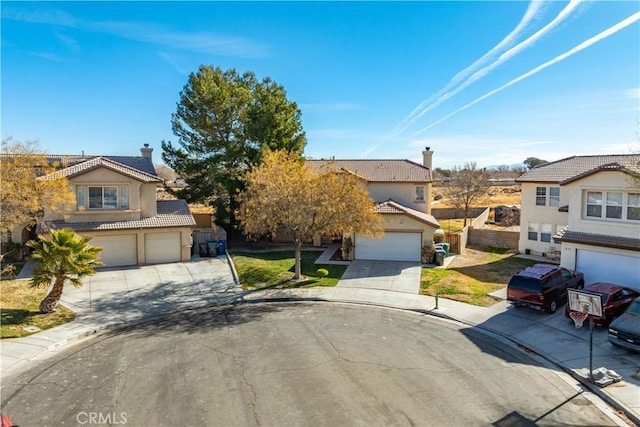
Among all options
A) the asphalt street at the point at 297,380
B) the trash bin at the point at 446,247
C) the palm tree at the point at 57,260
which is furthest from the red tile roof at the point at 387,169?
the asphalt street at the point at 297,380

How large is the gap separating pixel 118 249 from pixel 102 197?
3304 millimetres

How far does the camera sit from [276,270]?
2430 cm

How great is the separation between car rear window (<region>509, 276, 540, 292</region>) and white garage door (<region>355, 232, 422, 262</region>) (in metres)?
9.14

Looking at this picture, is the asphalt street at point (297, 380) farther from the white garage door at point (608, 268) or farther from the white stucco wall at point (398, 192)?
the white stucco wall at point (398, 192)

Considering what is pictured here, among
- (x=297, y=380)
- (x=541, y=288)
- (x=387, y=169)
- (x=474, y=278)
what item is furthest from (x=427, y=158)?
(x=297, y=380)

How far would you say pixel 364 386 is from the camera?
37.3 feet

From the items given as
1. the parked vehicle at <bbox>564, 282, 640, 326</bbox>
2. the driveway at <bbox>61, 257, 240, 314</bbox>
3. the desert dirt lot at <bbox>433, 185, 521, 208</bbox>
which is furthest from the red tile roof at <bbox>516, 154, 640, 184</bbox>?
the desert dirt lot at <bbox>433, 185, 521, 208</bbox>

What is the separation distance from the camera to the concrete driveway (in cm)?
2170

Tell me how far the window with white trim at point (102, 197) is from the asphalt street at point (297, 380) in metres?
12.2

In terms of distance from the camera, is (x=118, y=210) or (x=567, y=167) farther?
(x=567, y=167)

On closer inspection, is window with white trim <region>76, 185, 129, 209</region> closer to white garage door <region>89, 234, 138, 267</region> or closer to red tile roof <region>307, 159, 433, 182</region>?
white garage door <region>89, 234, 138, 267</region>

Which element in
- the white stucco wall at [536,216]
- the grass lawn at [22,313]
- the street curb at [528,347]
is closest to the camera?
the street curb at [528,347]

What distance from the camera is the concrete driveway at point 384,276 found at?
854 inches

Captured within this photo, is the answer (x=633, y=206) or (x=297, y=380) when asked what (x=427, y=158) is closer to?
(x=633, y=206)
